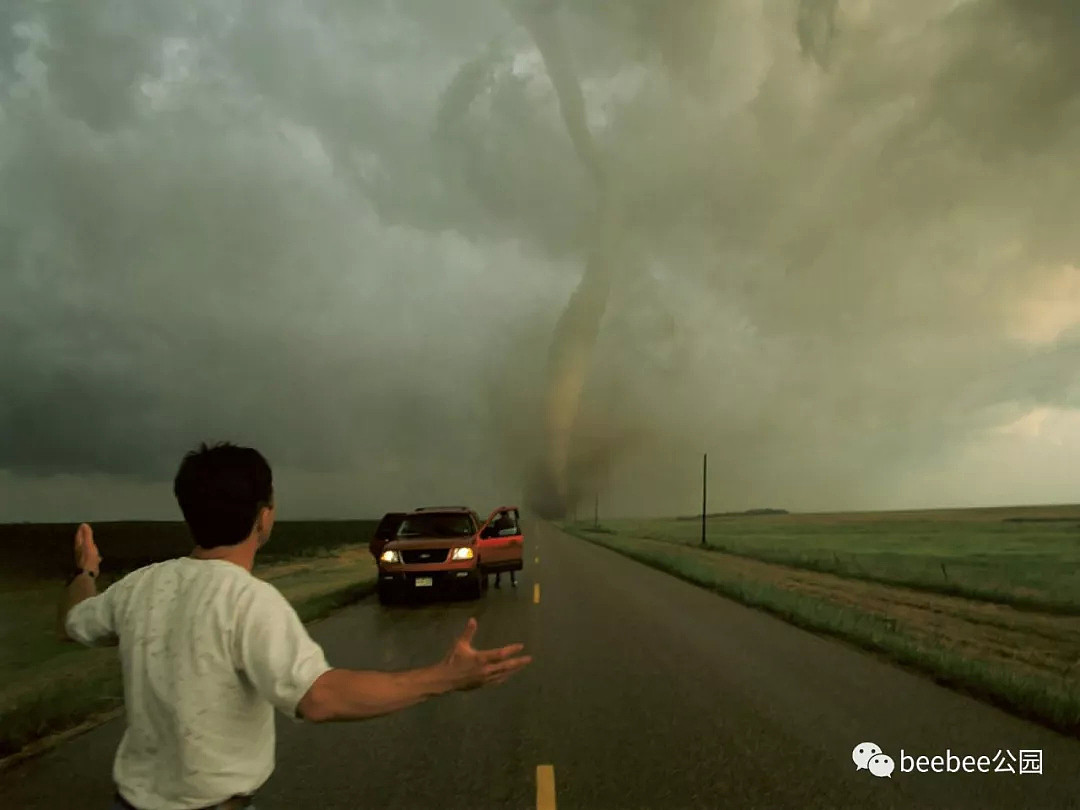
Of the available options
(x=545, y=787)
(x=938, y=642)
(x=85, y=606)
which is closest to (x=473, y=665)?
(x=85, y=606)

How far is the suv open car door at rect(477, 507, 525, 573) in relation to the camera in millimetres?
20562

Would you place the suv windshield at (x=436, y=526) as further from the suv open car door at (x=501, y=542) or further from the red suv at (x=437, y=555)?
the suv open car door at (x=501, y=542)

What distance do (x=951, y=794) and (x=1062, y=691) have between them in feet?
15.9

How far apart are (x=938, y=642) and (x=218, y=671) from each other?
14.0 metres

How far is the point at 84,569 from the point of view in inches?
108

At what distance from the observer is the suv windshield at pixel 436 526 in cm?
1975

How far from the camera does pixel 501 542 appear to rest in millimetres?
21438

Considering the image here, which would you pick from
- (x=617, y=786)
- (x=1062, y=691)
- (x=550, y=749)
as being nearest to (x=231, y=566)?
(x=617, y=786)

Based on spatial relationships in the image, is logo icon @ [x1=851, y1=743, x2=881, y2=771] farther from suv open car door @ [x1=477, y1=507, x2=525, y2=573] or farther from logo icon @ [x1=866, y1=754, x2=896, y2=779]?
suv open car door @ [x1=477, y1=507, x2=525, y2=573]

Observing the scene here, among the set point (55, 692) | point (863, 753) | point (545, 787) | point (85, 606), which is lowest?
point (55, 692)

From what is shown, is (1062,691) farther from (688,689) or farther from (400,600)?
(400,600)

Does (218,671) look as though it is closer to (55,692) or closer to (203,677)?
(203,677)

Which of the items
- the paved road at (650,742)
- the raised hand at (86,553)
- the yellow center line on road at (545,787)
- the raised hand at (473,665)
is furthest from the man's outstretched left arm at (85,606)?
the yellow center line on road at (545,787)

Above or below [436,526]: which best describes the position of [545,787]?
below
